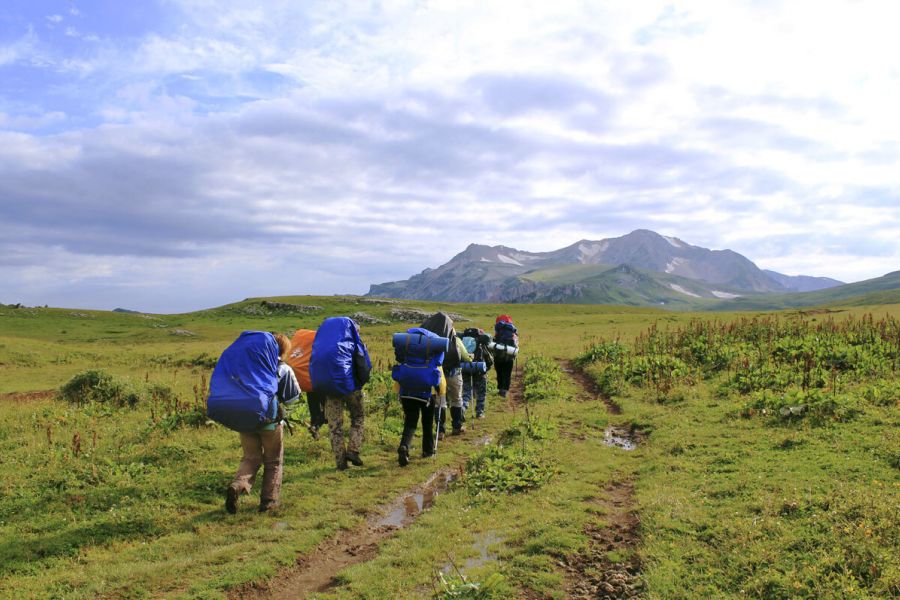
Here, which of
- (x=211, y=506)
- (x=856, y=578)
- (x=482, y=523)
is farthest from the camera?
(x=211, y=506)

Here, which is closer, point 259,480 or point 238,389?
point 238,389

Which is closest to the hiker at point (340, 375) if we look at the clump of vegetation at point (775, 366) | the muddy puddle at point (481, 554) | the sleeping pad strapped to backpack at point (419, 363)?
the sleeping pad strapped to backpack at point (419, 363)

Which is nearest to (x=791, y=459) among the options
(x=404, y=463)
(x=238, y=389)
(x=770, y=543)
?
(x=770, y=543)

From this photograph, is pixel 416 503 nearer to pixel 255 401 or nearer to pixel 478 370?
pixel 255 401

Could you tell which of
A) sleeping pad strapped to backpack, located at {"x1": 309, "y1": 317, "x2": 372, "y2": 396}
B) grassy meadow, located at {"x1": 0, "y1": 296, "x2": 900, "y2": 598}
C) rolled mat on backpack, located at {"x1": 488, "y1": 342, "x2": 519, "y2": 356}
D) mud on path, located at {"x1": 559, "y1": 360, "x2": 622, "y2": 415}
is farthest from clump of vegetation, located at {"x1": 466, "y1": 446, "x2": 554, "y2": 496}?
rolled mat on backpack, located at {"x1": 488, "y1": 342, "x2": 519, "y2": 356}

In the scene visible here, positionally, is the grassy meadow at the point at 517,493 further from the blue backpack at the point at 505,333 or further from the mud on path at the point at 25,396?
the blue backpack at the point at 505,333

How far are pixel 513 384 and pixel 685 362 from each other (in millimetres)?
7692

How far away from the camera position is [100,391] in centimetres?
1900

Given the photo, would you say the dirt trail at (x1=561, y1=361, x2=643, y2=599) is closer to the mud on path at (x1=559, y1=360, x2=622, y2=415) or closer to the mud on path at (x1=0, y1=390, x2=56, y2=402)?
the mud on path at (x1=559, y1=360, x2=622, y2=415)

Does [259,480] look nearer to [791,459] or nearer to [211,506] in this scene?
[211,506]

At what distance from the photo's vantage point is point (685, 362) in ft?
73.1

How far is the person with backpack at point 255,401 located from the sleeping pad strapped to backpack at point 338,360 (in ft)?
3.80

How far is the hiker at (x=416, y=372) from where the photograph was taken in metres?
12.0

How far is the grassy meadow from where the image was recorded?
6.75 m
